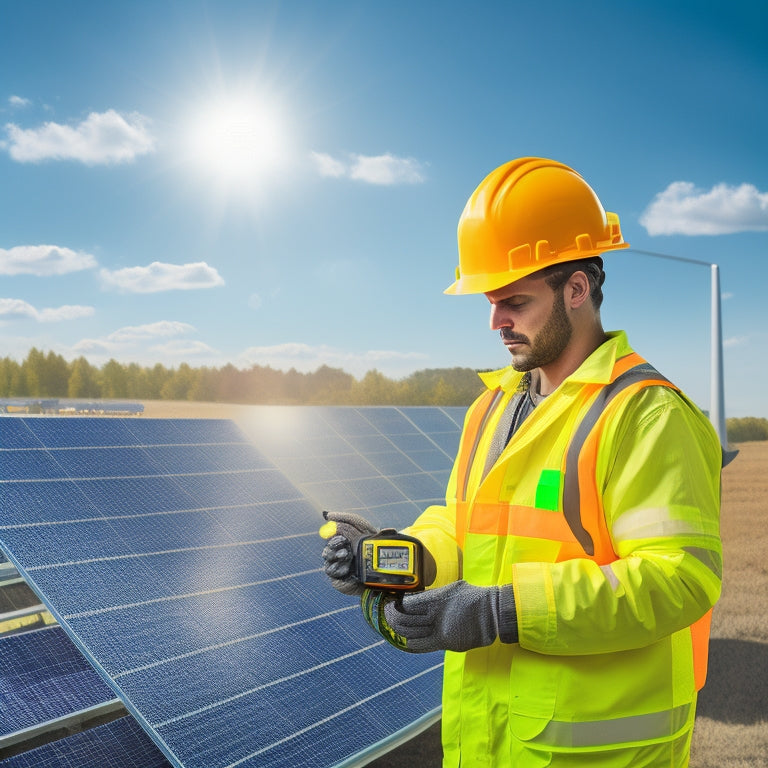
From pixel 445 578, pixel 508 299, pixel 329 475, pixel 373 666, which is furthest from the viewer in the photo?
pixel 329 475

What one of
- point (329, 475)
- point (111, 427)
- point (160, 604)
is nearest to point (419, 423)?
point (329, 475)

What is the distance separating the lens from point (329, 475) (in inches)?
325

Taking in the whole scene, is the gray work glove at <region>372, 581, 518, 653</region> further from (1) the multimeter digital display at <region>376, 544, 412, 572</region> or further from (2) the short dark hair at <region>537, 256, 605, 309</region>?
(2) the short dark hair at <region>537, 256, 605, 309</region>

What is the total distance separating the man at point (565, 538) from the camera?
6.70 feet

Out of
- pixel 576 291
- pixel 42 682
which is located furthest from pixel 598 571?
pixel 42 682

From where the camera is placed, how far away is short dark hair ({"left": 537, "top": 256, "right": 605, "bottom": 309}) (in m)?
2.46

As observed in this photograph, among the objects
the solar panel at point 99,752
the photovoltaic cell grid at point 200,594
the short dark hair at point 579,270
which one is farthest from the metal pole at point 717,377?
the short dark hair at point 579,270

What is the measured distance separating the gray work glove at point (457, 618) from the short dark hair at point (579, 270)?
97 cm

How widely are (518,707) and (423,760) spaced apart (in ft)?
13.3

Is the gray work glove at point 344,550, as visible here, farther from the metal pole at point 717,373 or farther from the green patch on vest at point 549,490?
the metal pole at point 717,373

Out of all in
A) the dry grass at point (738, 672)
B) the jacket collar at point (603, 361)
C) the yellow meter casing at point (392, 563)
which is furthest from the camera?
the dry grass at point (738, 672)

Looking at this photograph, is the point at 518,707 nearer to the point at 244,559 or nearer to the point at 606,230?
the point at 606,230

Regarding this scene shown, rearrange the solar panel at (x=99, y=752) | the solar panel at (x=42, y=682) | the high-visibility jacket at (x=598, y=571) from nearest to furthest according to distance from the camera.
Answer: the high-visibility jacket at (x=598, y=571), the solar panel at (x=99, y=752), the solar panel at (x=42, y=682)

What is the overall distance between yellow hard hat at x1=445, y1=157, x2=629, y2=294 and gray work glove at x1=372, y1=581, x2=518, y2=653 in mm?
961
